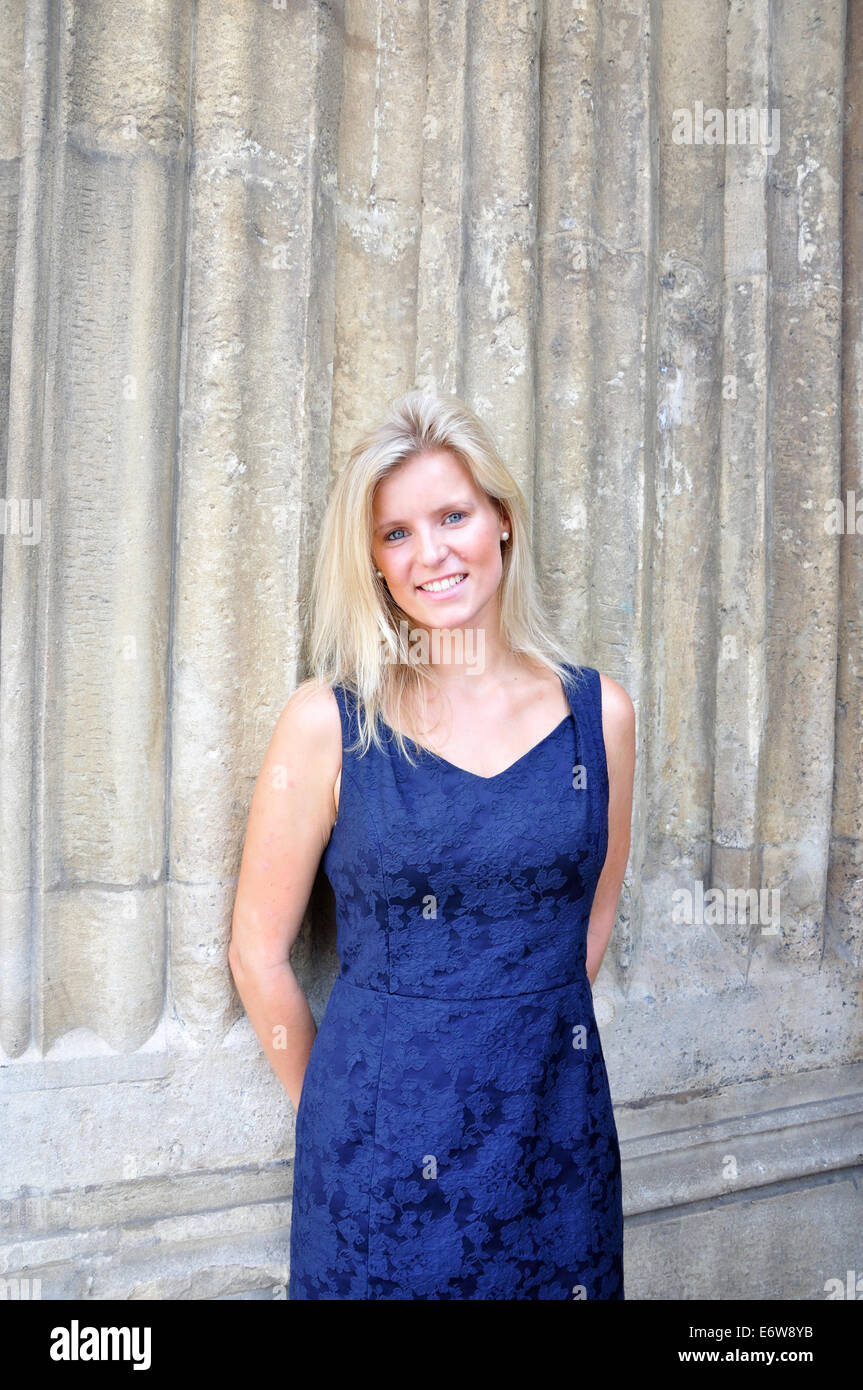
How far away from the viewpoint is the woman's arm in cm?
166

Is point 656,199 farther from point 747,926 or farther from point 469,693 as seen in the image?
point 747,926

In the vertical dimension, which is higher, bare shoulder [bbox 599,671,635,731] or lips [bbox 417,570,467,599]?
lips [bbox 417,570,467,599]

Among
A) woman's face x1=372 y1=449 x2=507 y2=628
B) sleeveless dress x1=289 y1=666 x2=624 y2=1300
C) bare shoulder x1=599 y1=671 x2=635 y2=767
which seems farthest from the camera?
bare shoulder x1=599 y1=671 x2=635 y2=767

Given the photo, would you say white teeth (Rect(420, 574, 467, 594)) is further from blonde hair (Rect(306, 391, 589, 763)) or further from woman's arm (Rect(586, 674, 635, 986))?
woman's arm (Rect(586, 674, 635, 986))

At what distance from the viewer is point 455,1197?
1.41m

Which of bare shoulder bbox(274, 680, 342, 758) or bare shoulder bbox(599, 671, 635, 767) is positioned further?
bare shoulder bbox(599, 671, 635, 767)

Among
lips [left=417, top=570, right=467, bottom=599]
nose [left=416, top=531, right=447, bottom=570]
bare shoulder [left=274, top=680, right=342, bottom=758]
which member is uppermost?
nose [left=416, top=531, right=447, bottom=570]

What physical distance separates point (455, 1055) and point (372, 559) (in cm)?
79

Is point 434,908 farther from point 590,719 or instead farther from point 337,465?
point 337,465

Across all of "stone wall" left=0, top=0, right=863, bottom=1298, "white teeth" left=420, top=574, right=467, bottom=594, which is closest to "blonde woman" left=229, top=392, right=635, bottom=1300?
"white teeth" left=420, top=574, right=467, bottom=594

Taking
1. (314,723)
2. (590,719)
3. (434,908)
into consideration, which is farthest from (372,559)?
(434,908)

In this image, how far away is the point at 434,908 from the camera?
145cm

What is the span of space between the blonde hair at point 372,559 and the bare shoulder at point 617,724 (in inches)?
3.6

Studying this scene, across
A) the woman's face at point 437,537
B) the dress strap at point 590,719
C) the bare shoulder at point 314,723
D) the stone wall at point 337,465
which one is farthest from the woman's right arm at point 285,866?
the dress strap at point 590,719
